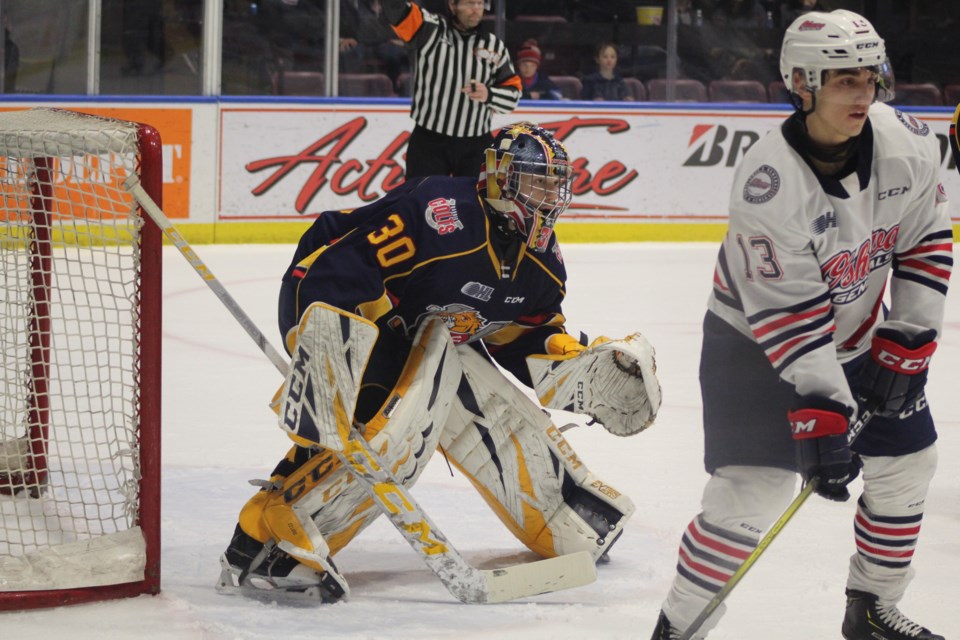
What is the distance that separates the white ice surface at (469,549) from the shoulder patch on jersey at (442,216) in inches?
26.0

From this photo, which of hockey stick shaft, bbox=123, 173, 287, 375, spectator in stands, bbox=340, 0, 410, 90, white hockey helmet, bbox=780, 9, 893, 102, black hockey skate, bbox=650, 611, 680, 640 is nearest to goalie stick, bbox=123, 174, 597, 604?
hockey stick shaft, bbox=123, 173, 287, 375

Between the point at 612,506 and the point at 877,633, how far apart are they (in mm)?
654

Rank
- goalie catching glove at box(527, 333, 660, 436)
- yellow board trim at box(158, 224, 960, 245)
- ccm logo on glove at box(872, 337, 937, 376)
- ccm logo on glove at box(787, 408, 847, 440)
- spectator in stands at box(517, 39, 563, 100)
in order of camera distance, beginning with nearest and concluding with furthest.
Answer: ccm logo on glove at box(787, 408, 847, 440)
ccm logo on glove at box(872, 337, 937, 376)
goalie catching glove at box(527, 333, 660, 436)
yellow board trim at box(158, 224, 960, 245)
spectator in stands at box(517, 39, 563, 100)

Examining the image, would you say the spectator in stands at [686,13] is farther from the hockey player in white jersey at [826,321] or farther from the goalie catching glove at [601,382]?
the hockey player in white jersey at [826,321]

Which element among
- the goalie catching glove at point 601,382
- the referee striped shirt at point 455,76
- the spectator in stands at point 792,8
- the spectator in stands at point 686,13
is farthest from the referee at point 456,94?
the goalie catching glove at point 601,382

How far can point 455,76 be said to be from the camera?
5711 millimetres

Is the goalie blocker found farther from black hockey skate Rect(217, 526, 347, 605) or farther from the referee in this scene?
the referee

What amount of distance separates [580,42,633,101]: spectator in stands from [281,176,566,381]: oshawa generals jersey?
509 centimetres

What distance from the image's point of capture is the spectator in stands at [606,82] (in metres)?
7.53

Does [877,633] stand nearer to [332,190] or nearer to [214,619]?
[214,619]

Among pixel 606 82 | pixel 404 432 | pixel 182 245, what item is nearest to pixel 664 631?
pixel 404 432

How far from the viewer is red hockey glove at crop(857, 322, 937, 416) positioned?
197 cm

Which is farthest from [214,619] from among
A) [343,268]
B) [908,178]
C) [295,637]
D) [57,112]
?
[908,178]

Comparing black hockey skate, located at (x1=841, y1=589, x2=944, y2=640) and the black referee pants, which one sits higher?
the black referee pants
